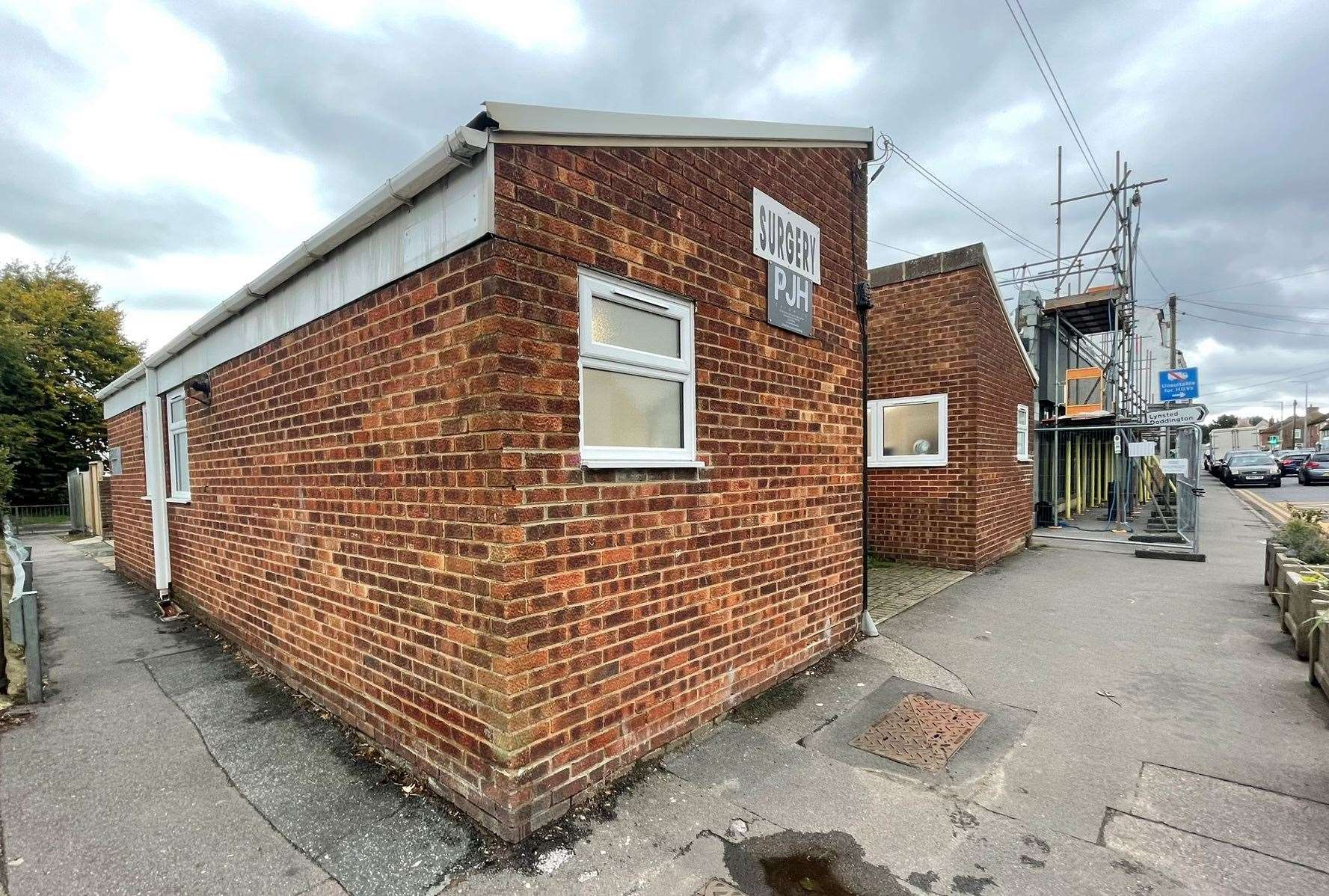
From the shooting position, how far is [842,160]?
17.4ft

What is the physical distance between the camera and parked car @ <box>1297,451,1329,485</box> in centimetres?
2715

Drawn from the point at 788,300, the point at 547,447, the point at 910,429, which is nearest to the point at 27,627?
the point at 547,447

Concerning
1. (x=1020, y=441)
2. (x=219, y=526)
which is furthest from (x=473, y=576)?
(x=1020, y=441)

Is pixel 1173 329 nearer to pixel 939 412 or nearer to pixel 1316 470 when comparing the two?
pixel 1316 470

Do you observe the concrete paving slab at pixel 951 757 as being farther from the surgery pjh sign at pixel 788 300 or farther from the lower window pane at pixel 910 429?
the lower window pane at pixel 910 429

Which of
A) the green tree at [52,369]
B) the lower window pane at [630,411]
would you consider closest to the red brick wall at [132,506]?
the lower window pane at [630,411]

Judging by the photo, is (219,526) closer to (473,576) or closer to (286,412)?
(286,412)

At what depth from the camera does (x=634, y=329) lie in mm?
3305

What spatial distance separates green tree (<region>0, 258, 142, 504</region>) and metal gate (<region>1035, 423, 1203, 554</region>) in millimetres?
32228

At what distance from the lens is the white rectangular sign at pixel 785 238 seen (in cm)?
416

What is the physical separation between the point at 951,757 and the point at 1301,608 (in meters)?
3.95

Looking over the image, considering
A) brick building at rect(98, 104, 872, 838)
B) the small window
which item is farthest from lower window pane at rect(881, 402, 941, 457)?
the small window

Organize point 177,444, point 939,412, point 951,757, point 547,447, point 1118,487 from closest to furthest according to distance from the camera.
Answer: point 547,447, point 951,757, point 177,444, point 939,412, point 1118,487

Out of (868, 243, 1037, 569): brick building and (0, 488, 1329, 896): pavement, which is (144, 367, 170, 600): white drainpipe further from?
(868, 243, 1037, 569): brick building
